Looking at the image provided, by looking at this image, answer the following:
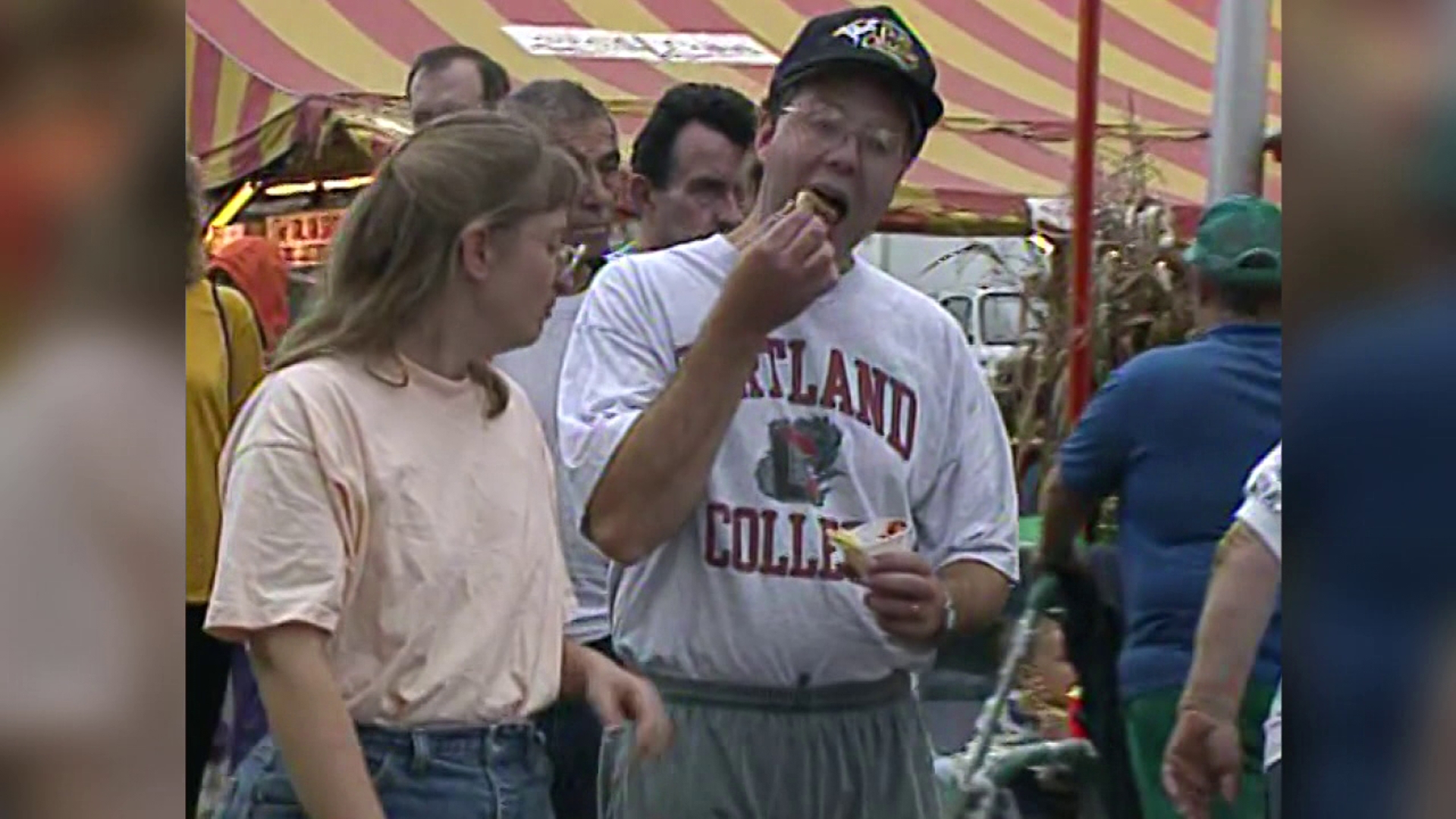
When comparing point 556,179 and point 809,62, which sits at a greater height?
point 809,62

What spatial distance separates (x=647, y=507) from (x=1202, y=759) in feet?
2.48

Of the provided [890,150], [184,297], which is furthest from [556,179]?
[184,297]

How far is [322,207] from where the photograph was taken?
803 centimetres

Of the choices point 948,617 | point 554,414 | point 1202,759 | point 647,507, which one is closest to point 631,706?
point 647,507

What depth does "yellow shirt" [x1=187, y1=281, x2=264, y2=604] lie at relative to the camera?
2943mm

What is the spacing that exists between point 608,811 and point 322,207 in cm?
588

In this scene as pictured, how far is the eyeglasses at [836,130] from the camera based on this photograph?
225 centimetres

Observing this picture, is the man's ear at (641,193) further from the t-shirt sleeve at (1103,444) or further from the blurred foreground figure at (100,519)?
the blurred foreground figure at (100,519)

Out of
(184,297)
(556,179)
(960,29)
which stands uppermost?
(960,29)

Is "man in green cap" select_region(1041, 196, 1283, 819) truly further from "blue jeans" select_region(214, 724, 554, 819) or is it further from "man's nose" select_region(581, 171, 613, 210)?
"blue jeans" select_region(214, 724, 554, 819)

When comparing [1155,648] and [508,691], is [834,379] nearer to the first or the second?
[508,691]

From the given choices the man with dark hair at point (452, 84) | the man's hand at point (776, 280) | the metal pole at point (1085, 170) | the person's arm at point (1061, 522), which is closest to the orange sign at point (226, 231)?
the man with dark hair at point (452, 84)

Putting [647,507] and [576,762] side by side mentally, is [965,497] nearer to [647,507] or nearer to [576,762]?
[647,507]

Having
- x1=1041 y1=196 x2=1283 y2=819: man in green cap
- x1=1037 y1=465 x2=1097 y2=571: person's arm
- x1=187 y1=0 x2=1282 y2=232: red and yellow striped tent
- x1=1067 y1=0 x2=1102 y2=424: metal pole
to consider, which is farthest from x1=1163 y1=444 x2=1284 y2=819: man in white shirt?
x1=187 y1=0 x2=1282 y2=232: red and yellow striped tent
